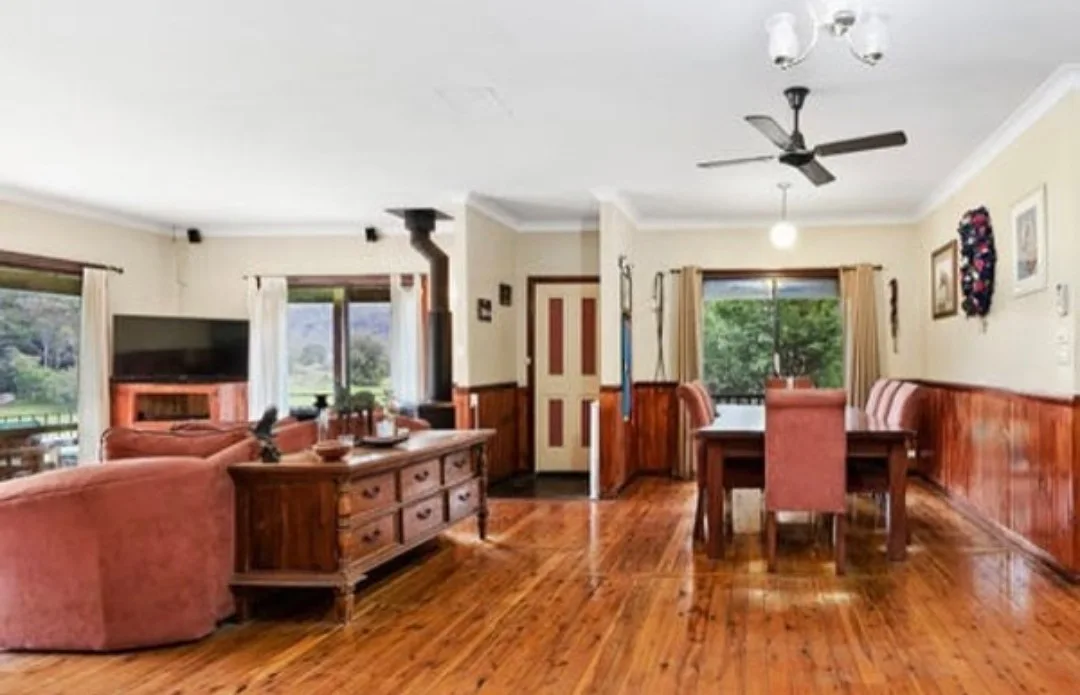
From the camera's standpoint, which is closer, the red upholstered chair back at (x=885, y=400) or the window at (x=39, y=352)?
the red upholstered chair back at (x=885, y=400)

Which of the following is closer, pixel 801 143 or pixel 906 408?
pixel 801 143

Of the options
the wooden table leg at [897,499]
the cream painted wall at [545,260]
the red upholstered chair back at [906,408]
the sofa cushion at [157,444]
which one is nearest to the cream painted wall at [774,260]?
the cream painted wall at [545,260]

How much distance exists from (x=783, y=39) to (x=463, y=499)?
3329 millimetres

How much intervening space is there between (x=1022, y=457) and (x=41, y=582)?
16.6 feet

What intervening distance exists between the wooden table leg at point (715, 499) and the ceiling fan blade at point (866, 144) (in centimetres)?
170

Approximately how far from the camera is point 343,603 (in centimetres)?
415

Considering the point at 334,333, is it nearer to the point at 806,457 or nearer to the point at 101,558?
the point at 806,457

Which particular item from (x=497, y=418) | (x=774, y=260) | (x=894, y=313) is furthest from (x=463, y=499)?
(x=894, y=313)

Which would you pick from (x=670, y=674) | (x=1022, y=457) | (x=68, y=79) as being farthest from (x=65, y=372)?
(x=1022, y=457)

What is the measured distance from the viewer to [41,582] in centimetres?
372

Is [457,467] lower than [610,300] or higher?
lower

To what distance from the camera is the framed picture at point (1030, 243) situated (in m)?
5.11

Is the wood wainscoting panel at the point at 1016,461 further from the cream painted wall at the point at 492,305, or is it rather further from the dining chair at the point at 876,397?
the cream painted wall at the point at 492,305

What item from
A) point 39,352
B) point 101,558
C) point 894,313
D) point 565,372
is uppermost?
point 894,313
